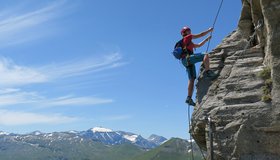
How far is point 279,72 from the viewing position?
699 inches

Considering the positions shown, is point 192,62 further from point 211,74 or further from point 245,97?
point 245,97

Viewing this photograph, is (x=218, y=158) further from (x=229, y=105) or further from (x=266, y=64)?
(x=266, y=64)

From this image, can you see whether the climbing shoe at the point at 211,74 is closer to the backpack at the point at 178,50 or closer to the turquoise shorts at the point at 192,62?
the turquoise shorts at the point at 192,62

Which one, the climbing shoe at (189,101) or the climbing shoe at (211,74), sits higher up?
the climbing shoe at (211,74)

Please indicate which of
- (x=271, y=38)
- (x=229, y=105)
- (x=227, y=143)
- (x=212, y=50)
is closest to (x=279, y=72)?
(x=271, y=38)

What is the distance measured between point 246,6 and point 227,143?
26.6 ft

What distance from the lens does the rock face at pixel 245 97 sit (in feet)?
58.3

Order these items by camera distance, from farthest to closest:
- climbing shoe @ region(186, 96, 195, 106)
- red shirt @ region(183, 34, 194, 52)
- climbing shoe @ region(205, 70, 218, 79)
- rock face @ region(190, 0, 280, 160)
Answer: climbing shoe @ region(186, 96, 195, 106), climbing shoe @ region(205, 70, 218, 79), red shirt @ region(183, 34, 194, 52), rock face @ region(190, 0, 280, 160)

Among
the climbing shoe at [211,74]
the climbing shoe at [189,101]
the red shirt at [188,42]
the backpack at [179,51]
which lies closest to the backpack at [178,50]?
the backpack at [179,51]

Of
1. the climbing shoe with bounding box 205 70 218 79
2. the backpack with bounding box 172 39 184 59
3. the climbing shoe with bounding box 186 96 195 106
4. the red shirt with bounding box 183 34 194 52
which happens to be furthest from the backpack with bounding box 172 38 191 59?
the climbing shoe with bounding box 186 96 195 106

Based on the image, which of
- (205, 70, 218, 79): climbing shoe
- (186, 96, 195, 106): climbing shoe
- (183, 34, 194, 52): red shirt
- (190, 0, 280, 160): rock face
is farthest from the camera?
(186, 96, 195, 106): climbing shoe

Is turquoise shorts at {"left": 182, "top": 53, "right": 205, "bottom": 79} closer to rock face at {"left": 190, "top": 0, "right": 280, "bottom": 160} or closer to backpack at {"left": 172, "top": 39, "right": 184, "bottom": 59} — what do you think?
backpack at {"left": 172, "top": 39, "right": 184, "bottom": 59}

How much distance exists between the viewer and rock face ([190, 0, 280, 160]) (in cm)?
1778

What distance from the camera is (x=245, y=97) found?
1877cm
